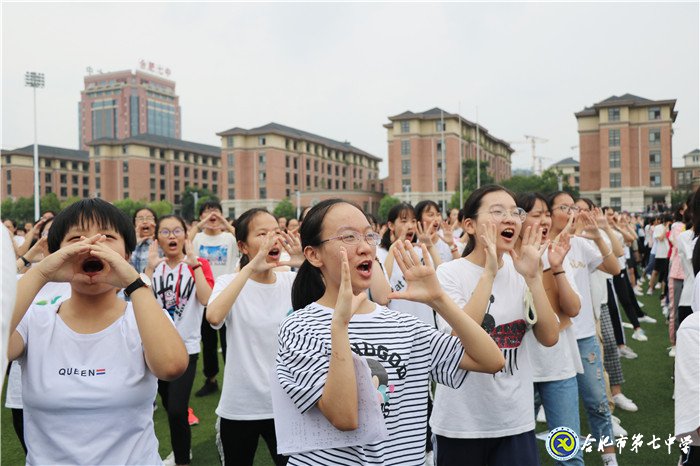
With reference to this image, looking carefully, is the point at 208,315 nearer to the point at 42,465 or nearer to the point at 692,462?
the point at 42,465

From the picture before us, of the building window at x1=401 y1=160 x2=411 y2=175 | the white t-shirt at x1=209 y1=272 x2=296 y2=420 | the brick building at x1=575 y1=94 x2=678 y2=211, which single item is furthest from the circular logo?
the building window at x1=401 y1=160 x2=411 y2=175

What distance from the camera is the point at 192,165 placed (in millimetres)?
90875

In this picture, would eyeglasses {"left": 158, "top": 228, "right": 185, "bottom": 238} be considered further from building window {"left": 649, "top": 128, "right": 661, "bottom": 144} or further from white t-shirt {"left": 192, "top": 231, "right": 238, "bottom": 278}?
building window {"left": 649, "top": 128, "right": 661, "bottom": 144}

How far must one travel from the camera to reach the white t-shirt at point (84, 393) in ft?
6.79

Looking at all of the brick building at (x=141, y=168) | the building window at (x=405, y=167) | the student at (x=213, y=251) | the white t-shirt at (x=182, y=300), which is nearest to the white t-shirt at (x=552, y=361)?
the white t-shirt at (x=182, y=300)

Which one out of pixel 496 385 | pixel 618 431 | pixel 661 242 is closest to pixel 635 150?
pixel 661 242

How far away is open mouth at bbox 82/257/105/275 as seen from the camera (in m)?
2.14

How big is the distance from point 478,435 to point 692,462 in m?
1.04

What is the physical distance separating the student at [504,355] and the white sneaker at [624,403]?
3.28 m

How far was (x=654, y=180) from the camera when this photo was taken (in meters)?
64.2

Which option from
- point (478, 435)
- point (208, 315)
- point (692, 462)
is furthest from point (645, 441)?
point (208, 315)

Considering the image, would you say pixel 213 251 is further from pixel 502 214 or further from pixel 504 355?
pixel 504 355

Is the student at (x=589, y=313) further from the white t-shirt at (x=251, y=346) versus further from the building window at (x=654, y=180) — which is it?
the building window at (x=654, y=180)

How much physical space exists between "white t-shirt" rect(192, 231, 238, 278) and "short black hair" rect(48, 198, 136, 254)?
4806 mm
